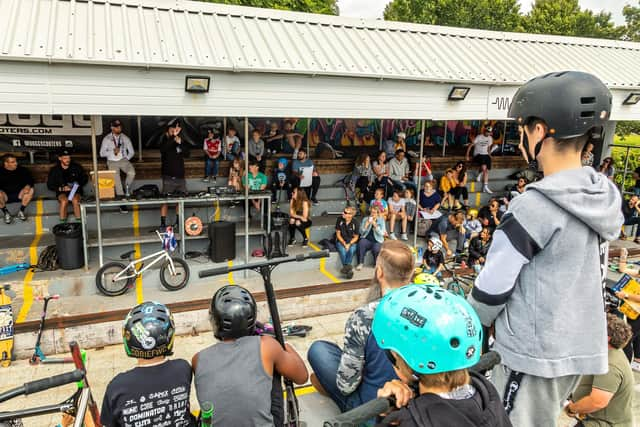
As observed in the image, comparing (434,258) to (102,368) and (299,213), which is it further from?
(102,368)

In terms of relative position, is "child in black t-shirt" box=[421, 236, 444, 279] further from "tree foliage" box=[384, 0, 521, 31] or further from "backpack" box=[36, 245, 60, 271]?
"tree foliage" box=[384, 0, 521, 31]

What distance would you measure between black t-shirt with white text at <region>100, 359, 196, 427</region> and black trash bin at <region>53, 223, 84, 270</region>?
6088 mm

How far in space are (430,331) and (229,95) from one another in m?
6.08

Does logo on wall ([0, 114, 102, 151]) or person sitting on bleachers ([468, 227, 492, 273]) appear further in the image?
logo on wall ([0, 114, 102, 151])

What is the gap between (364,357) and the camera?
2.69 m

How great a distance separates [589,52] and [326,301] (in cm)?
905

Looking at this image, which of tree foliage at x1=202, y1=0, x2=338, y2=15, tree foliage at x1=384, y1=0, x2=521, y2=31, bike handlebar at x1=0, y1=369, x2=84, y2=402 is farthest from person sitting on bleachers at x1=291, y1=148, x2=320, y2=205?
tree foliage at x1=384, y1=0, x2=521, y2=31

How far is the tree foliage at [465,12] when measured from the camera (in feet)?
121

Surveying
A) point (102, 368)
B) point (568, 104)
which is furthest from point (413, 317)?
point (102, 368)

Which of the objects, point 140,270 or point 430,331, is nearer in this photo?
point 430,331

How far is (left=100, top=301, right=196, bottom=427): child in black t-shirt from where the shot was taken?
2547 mm

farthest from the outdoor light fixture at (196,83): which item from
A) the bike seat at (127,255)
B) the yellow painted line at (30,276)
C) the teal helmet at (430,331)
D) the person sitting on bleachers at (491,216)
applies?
the person sitting on bleachers at (491,216)

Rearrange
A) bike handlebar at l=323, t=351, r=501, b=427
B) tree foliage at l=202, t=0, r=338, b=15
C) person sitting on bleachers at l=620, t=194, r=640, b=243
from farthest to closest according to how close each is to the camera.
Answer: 1. tree foliage at l=202, t=0, r=338, b=15
2. person sitting on bleachers at l=620, t=194, r=640, b=243
3. bike handlebar at l=323, t=351, r=501, b=427

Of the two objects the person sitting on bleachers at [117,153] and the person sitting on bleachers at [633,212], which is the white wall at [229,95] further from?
the person sitting on bleachers at [633,212]
